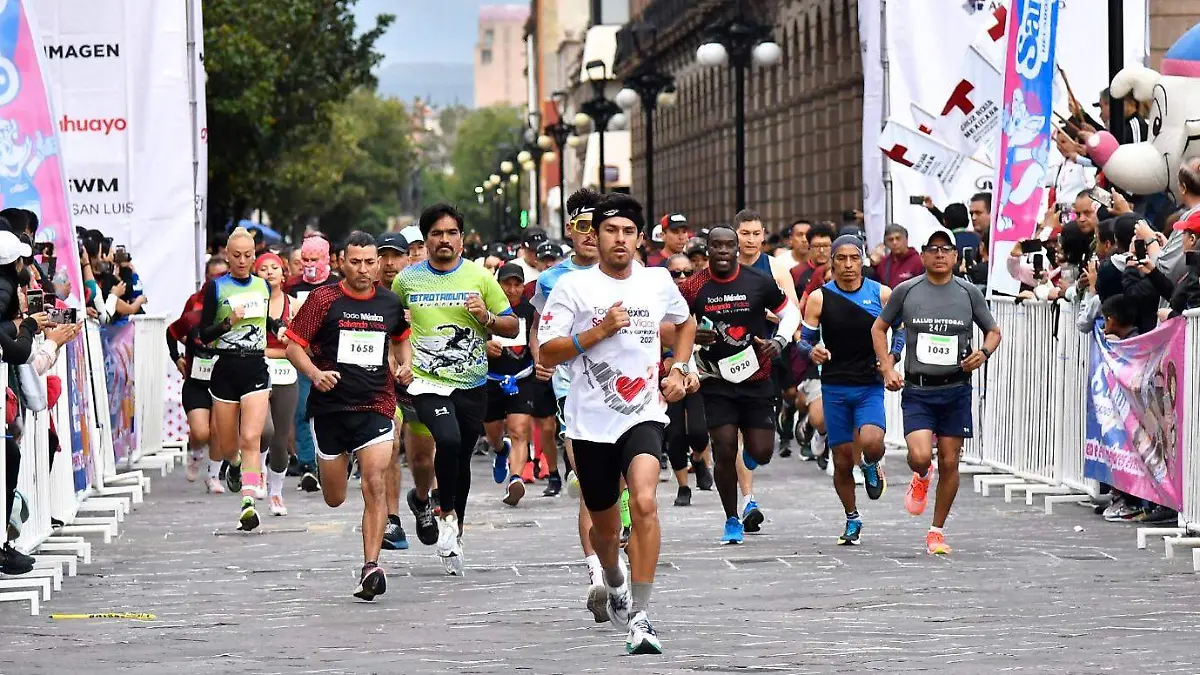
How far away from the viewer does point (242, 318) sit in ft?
57.2

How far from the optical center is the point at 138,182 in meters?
22.5

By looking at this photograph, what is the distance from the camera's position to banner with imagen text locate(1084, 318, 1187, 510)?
13.8m

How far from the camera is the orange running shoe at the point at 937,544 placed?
44.3 ft

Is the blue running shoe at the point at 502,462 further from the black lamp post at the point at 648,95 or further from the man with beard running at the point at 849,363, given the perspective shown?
the black lamp post at the point at 648,95

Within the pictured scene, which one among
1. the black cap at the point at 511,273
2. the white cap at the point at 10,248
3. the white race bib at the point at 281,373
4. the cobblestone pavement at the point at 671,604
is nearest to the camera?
the cobblestone pavement at the point at 671,604

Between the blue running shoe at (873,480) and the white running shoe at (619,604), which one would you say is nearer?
the white running shoe at (619,604)

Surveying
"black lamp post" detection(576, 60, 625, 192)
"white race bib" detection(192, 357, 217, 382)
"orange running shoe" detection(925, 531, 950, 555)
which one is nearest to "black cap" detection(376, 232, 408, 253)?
"orange running shoe" detection(925, 531, 950, 555)

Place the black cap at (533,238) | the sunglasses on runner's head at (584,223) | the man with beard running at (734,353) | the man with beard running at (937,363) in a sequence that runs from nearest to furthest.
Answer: the sunglasses on runner's head at (584,223) < the man with beard running at (937,363) < the man with beard running at (734,353) < the black cap at (533,238)

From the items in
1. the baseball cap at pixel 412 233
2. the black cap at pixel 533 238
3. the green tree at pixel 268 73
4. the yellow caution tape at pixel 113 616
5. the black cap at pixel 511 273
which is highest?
the green tree at pixel 268 73

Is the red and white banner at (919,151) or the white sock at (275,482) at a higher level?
the red and white banner at (919,151)

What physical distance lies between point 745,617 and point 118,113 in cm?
1298

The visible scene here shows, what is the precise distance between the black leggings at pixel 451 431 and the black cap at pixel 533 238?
21.3 ft

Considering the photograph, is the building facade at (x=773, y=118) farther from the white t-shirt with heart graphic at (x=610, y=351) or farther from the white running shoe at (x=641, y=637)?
the white running shoe at (x=641, y=637)

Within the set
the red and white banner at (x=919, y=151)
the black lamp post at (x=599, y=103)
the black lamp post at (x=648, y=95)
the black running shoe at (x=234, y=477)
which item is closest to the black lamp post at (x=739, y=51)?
the black lamp post at (x=648, y=95)
